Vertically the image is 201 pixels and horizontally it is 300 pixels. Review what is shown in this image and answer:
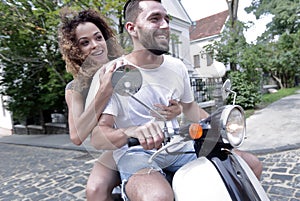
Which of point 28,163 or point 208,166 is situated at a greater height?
point 208,166

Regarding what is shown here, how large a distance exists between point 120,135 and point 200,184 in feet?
1.23

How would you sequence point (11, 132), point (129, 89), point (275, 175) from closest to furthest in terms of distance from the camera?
point (129, 89), point (275, 175), point (11, 132)

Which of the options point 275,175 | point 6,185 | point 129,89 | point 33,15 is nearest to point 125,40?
point 129,89

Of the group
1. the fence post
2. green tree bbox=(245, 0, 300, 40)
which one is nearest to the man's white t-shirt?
the fence post

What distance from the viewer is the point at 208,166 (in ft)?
3.35

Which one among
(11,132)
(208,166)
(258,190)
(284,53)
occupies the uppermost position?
(284,53)

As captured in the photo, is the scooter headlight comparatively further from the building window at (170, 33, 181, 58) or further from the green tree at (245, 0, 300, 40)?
the green tree at (245, 0, 300, 40)

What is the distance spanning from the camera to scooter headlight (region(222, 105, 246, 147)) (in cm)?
96

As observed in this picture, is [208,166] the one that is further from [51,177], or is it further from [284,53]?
[284,53]

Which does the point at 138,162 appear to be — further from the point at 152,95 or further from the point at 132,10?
the point at 132,10

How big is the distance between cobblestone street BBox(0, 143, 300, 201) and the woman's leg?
5.63ft

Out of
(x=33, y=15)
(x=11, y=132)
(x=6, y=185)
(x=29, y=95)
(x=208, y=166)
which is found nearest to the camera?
(x=208, y=166)

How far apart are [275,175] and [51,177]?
3168 millimetres

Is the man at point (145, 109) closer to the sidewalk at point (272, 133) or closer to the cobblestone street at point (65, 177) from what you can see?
the cobblestone street at point (65, 177)
